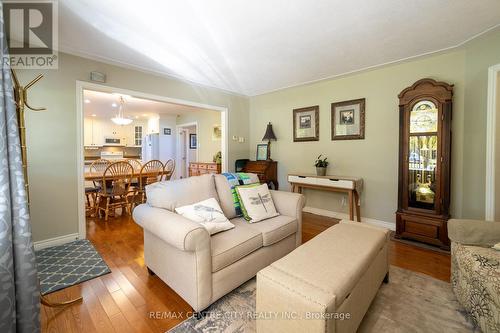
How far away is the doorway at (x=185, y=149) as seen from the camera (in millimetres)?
7477

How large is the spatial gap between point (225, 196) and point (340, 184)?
1.87 meters

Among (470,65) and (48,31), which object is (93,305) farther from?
(470,65)

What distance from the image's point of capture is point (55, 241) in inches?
105

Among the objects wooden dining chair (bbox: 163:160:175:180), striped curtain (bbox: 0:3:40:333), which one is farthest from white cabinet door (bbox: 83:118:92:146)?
striped curtain (bbox: 0:3:40:333)

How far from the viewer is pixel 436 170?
8.52 feet

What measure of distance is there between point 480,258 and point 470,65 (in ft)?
7.59

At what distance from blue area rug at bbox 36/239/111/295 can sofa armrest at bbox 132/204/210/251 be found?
2.99ft

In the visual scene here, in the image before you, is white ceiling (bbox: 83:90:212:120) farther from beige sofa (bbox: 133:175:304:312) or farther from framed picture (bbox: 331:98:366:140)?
beige sofa (bbox: 133:175:304:312)

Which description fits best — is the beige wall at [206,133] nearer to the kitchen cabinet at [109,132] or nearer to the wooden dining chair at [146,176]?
the wooden dining chair at [146,176]

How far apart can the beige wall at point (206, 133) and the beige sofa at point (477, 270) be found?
5.14 meters

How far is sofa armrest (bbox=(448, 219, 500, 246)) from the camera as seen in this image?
1.57m

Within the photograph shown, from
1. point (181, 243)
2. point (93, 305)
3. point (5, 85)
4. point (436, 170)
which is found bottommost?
point (93, 305)

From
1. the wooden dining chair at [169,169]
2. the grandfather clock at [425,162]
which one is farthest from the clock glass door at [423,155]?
the wooden dining chair at [169,169]

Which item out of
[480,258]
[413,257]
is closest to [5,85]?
A: [480,258]
